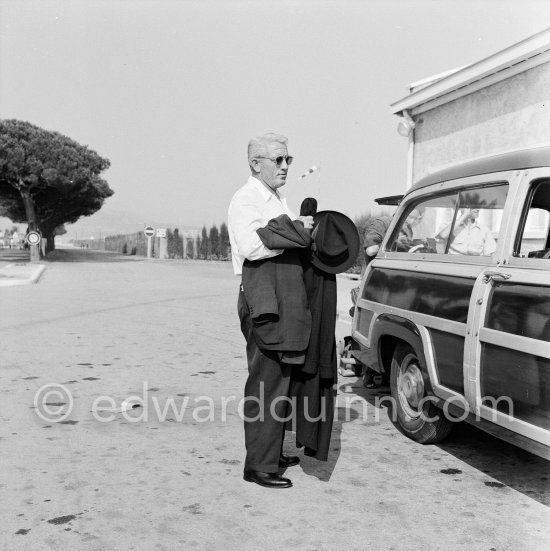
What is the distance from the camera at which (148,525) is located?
315 centimetres

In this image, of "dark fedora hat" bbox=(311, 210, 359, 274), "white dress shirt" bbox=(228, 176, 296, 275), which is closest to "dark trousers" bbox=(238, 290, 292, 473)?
"white dress shirt" bbox=(228, 176, 296, 275)

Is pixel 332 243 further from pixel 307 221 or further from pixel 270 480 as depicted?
pixel 270 480

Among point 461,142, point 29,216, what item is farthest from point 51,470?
point 29,216

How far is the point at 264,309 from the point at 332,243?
0.54 m

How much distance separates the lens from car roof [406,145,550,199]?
350cm

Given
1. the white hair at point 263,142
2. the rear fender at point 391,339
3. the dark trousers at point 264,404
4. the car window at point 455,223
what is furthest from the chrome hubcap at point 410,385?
the white hair at point 263,142

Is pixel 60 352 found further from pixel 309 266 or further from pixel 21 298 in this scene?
pixel 21 298

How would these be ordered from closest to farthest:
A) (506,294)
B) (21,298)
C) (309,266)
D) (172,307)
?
(506,294), (309,266), (172,307), (21,298)

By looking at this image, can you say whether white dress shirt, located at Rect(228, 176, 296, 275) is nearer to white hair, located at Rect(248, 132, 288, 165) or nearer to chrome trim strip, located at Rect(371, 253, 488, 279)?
white hair, located at Rect(248, 132, 288, 165)

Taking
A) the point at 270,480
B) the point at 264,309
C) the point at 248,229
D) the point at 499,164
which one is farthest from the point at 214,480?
the point at 499,164

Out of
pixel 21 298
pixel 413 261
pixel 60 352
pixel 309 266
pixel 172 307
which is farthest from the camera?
pixel 21 298

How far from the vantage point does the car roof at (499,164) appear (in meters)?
3.50

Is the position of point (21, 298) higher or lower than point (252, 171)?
lower

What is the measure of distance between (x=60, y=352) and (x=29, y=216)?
27.8 metres
